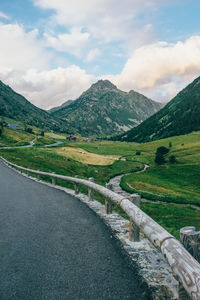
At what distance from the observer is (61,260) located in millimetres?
6027

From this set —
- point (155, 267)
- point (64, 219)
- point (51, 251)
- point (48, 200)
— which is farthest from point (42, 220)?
point (155, 267)

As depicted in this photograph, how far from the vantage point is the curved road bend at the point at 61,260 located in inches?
184

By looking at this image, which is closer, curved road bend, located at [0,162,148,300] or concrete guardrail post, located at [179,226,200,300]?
concrete guardrail post, located at [179,226,200,300]

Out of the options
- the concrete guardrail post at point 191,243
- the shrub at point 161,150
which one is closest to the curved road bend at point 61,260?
the concrete guardrail post at point 191,243

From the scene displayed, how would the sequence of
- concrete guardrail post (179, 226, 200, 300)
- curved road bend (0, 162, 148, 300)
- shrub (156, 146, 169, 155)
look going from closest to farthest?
concrete guardrail post (179, 226, 200, 300) → curved road bend (0, 162, 148, 300) → shrub (156, 146, 169, 155)

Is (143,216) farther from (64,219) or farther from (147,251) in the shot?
(64,219)

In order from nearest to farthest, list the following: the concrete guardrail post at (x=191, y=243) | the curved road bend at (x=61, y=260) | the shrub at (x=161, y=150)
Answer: the concrete guardrail post at (x=191, y=243), the curved road bend at (x=61, y=260), the shrub at (x=161, y=150)

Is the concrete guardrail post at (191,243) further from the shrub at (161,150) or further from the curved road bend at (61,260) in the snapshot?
the shrub at (161,150)

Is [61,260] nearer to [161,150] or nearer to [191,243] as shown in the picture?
[191,243]

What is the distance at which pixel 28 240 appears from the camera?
741 cm

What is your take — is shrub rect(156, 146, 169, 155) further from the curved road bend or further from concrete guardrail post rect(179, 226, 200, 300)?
concrete guardrail post rect(179, 226, 200, 300)

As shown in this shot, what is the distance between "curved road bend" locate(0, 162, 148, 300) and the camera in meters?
4.68

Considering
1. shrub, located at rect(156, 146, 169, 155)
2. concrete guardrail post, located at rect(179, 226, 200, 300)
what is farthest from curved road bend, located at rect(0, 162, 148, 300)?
shrub, located at rect(156, 146, 169, 155)

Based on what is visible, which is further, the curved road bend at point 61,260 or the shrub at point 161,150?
the shrub at point 161,150
